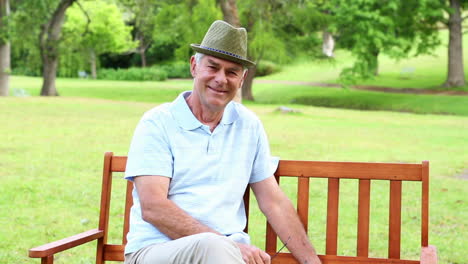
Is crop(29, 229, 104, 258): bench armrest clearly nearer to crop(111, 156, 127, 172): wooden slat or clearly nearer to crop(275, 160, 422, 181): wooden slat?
crop(111, 156, 127, 172): wooden slat

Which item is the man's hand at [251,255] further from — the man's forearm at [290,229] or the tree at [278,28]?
the tree at [278,28]

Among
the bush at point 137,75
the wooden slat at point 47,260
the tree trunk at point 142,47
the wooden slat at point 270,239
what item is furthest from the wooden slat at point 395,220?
the tree trunk at point 142,47

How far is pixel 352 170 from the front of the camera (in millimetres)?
4098

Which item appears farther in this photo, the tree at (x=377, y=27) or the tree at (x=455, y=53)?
the tree at (x=455, y=53)

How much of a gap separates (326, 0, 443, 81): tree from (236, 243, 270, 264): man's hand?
3129 centimetres

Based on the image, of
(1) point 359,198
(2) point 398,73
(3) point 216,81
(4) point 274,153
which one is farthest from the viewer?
(2) point 398,73

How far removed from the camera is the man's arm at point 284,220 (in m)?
3.97

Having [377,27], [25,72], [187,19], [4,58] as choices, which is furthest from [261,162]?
[25,72]

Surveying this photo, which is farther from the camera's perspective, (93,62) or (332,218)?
(93,62)

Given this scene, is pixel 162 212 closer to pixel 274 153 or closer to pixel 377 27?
pixel 274 153

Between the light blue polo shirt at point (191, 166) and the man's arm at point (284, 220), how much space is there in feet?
0.64

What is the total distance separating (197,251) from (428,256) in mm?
1262

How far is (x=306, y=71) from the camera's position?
54.7 metres

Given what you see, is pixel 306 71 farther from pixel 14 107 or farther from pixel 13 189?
pixel 13 189
